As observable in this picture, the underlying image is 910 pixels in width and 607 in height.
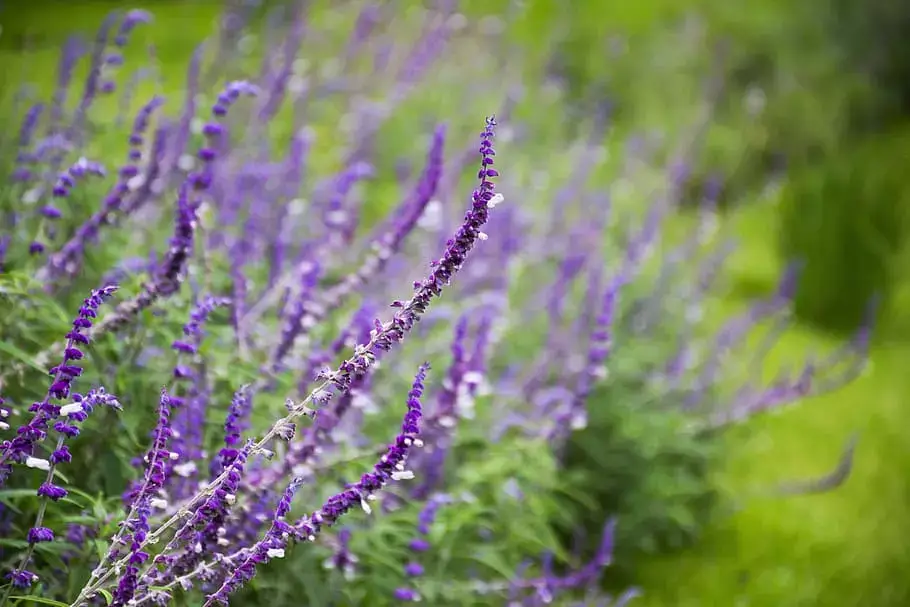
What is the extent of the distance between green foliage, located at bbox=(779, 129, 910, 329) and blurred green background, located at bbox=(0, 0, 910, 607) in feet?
0.04

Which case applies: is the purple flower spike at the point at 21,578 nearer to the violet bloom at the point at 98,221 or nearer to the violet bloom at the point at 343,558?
the violet bloom at the point at 343,558

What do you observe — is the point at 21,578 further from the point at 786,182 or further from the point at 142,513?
the point at 786,182

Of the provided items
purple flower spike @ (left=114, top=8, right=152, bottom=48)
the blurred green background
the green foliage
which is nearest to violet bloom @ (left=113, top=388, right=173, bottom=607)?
purple flower spike @ (left=114, top=8, right=152, bottom=48)

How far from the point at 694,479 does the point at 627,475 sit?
0.44 meters

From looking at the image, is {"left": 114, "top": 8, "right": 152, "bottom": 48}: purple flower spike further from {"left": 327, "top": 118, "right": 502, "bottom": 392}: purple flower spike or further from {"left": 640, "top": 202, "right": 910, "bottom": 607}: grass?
{"left": 640, "top": 202, "right": 910, "bottom": 607}: grass

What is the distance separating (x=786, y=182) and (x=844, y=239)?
1.10 meters

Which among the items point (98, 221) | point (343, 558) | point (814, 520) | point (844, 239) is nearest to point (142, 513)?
point (343, 558)

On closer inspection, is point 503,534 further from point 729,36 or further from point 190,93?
point 729,36

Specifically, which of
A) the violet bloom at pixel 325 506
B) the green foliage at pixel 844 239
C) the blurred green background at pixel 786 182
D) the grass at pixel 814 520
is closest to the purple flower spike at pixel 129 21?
the blurred green background at pixel 786 182

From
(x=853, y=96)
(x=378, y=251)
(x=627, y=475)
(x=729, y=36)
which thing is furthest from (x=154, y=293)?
(x=853, y=96)

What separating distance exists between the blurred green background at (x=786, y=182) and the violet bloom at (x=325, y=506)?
2494 millimetres

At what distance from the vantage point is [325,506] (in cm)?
161

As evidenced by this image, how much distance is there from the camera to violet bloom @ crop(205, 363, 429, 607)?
1.50 metres

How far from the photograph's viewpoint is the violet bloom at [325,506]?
1502 millimetres
